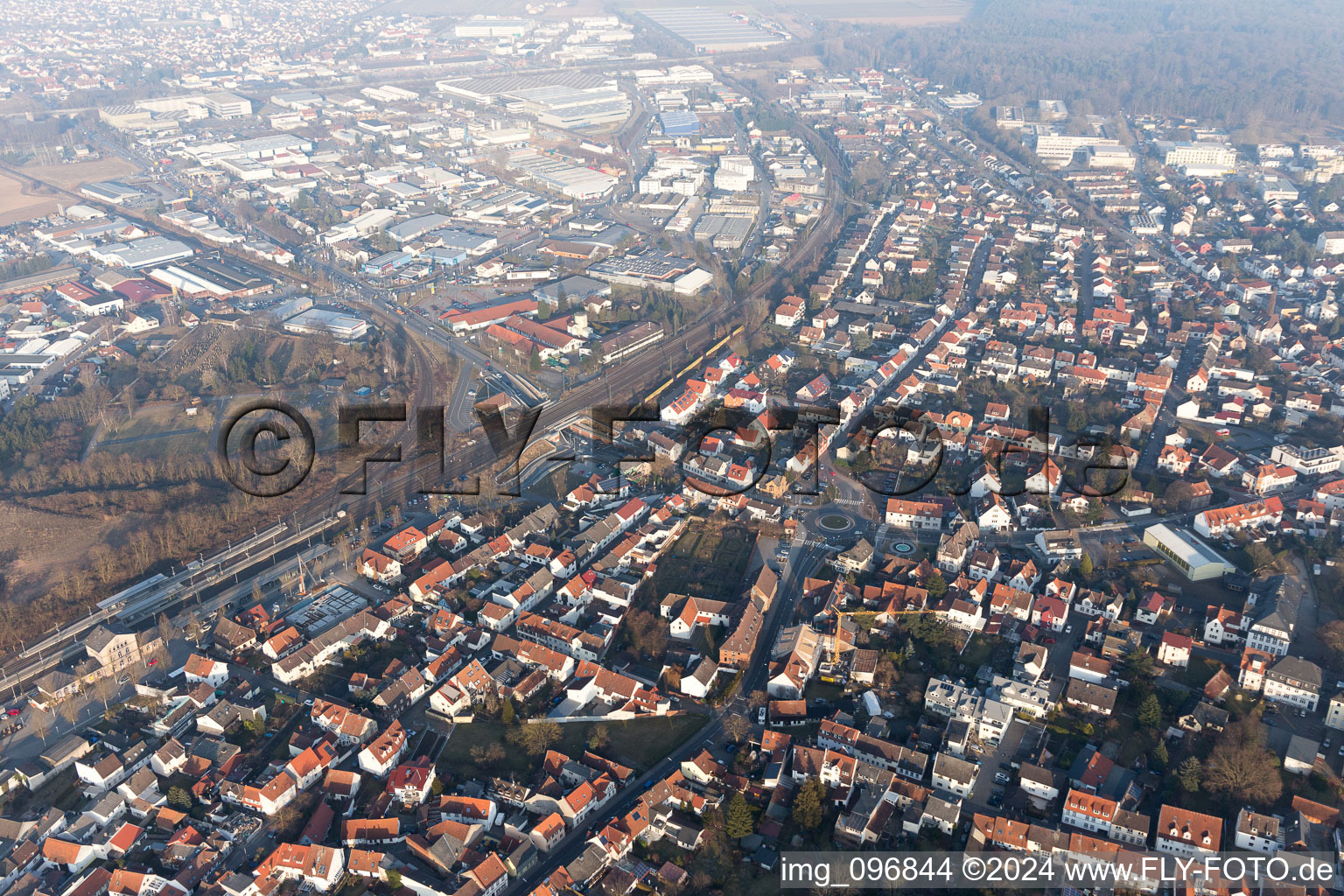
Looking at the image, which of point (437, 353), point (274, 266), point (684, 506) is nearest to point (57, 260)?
point (274, 266)

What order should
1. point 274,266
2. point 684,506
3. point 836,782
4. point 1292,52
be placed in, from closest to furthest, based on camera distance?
point 836,782 → point 684,506 → point 274,266 → point 1292,52

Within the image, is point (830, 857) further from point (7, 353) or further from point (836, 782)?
point (7, 353)

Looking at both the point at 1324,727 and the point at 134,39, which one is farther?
the point at 134,39

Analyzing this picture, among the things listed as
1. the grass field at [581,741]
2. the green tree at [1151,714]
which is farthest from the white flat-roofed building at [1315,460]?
the grass field at [581,741]

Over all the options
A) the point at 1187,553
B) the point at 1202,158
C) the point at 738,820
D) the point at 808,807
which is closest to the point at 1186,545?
the point at 1187,553

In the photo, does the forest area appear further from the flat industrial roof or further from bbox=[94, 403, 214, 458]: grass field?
bbox=[94, 403, 214, 458]: grass field

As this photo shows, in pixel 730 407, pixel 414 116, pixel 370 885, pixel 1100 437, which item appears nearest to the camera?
pixel 370 885
